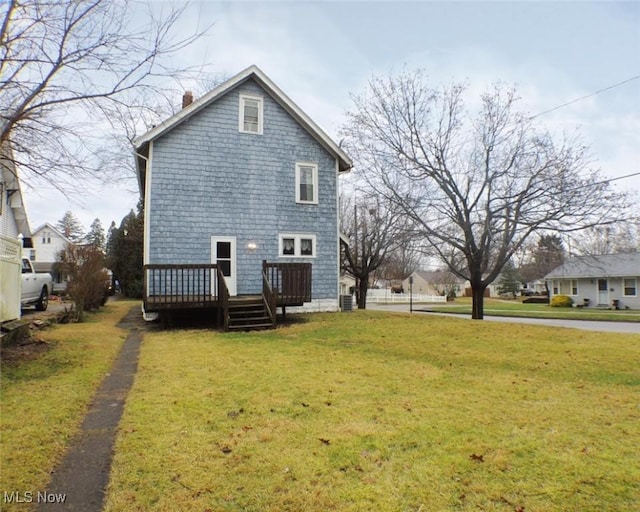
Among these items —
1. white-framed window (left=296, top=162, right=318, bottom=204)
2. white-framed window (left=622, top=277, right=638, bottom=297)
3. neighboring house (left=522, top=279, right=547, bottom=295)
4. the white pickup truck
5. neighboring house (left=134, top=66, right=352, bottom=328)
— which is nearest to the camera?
neighboring house (left=134, top=66, right=352, bottom=328)

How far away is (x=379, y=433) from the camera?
3.88m

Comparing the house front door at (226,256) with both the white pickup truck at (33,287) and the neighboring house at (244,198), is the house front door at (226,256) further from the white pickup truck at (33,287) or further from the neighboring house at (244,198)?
the white pickup truck at (33,287)

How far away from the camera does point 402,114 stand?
646 inches

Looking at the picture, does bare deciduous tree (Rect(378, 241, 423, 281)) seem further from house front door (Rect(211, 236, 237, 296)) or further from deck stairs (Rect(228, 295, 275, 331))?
deck stairs (Rect(228, 295, 275, 331))

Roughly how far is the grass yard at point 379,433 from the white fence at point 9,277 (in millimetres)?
3212

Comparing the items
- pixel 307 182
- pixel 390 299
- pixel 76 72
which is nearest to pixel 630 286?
pixel 390 299

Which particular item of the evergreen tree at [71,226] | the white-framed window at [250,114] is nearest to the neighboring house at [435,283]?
the white-framed window at [250,114]

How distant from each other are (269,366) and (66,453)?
11.3 ft

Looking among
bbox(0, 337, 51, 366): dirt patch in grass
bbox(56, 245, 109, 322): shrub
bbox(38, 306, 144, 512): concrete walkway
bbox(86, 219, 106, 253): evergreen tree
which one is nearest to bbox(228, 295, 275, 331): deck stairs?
bbox(0, 337, 51, 366): dirt patch in grass

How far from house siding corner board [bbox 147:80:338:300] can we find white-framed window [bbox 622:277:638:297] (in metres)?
27.1

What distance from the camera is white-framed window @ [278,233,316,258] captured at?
1412 centimetres

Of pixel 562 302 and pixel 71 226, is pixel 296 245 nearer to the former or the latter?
pixel 562 302

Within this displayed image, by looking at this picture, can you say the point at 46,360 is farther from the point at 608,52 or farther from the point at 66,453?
the point at 608,52

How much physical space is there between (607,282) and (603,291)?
31.7 inches
